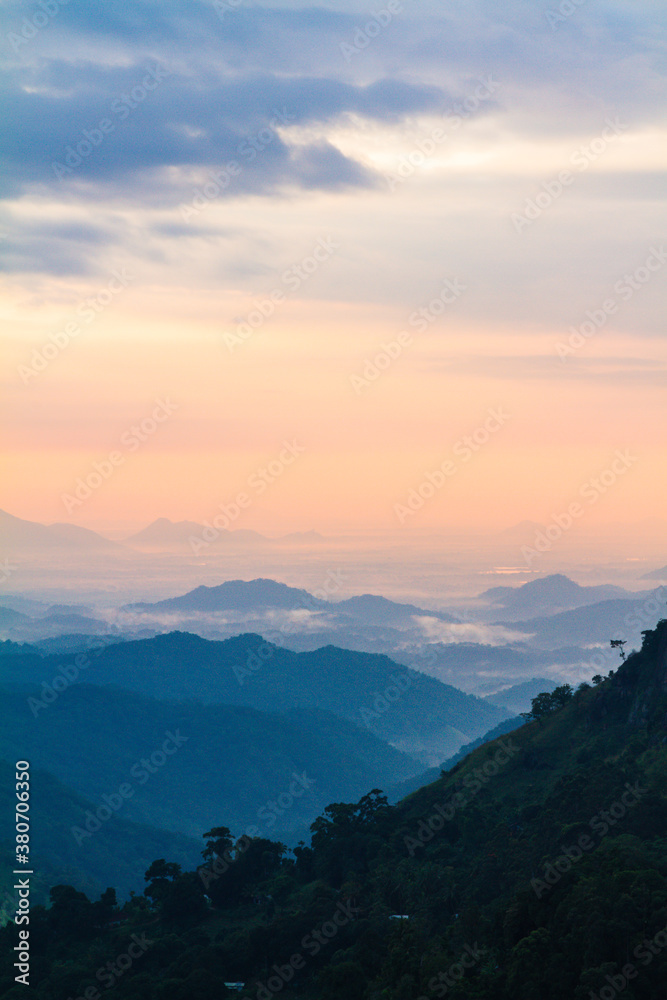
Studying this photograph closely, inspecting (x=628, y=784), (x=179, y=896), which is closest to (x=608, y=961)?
(x=628, y=784)

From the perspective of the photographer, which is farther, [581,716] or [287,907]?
[581,716]

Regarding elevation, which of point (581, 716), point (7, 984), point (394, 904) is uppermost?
point (581, 716)

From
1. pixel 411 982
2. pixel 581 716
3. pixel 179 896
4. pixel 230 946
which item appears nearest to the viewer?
pixel 411 982

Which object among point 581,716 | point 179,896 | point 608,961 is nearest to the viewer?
point 608,961

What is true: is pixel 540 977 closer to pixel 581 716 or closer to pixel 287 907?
pixel 287 907

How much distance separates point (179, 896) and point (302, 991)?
1006 inches

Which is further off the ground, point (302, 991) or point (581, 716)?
point (581, 716)

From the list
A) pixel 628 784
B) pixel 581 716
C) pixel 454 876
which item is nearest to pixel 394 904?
pixel 454 876

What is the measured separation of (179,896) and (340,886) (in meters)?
16.8

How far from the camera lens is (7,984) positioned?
3551 inches

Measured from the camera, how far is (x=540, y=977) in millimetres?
57125

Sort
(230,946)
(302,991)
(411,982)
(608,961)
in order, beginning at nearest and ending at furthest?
(608,961) < (411,982) < (302,991) < (230,946)

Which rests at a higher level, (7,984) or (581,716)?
(581,716)

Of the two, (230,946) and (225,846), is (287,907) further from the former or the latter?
(225,846)
